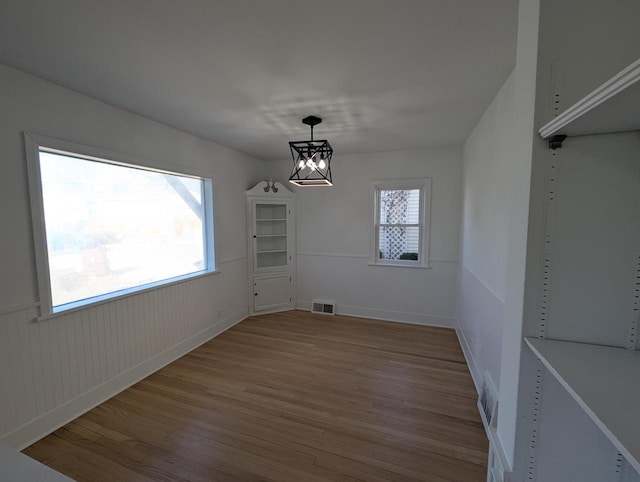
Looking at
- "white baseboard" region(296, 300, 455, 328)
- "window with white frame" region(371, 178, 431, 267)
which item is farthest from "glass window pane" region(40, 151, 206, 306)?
"window with white frame" region(371, 178, 431, 267)

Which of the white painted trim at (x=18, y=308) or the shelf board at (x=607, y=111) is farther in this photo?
the white painted trim at (x=18, y=308)

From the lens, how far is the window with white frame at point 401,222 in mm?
4051

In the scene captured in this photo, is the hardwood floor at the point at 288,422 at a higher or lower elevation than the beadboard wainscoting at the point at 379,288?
lower

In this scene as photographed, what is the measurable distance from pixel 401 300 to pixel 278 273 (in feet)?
6.88

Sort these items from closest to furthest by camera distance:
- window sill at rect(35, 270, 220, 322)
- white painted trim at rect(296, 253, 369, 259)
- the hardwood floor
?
the hardwood floor, window sill at rect(35, 270, 220, 322), white painted trim at rect(296, 253, 369, 259)

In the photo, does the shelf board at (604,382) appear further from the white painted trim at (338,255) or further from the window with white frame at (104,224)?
→ the white painted trim at (338,255)

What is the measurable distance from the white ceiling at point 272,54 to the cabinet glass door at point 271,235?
6.74 ft

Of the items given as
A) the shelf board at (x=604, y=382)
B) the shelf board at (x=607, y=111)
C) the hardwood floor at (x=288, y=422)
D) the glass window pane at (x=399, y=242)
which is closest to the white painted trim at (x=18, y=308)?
the hardwood floor at (x=288, y=422)

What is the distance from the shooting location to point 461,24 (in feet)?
4.59

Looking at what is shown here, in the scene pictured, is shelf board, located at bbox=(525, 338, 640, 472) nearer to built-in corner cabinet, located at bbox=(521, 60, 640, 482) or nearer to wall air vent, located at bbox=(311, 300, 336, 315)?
built-in corner cabinet, located at bbox=(521, 60, 640, 482)

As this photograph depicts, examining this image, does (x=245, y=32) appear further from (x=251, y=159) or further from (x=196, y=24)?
(x=251, y=159)

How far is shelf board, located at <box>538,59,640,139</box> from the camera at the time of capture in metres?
0.55

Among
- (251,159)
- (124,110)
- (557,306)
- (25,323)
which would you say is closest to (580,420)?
(557,306)

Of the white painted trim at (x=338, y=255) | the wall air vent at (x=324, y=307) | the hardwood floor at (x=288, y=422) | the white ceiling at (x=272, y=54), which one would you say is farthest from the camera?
the wall air vent at (x=324, y=307)
